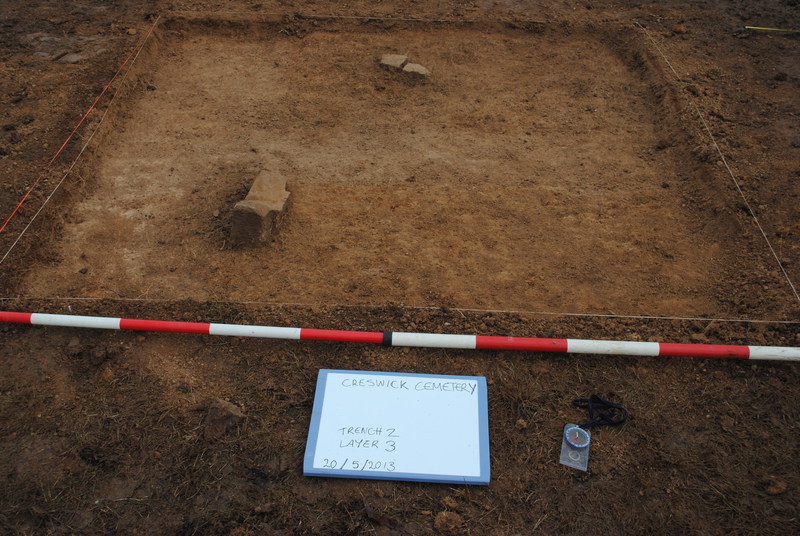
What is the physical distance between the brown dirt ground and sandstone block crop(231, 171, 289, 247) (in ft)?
0.42

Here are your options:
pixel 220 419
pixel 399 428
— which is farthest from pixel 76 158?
pixel 399 428

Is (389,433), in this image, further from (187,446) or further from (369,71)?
(369,71)

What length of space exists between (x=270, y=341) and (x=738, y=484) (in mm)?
2830

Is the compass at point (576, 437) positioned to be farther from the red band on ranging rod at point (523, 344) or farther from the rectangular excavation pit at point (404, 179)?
the rectangular excavation pit at point (404, 179)

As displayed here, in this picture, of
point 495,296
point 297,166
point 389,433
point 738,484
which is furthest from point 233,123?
point 738,484

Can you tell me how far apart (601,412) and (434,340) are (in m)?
1.08

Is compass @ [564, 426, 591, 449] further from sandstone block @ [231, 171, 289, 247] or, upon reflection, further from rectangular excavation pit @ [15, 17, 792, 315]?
sandstone block @ [231, 171, 289, 247]

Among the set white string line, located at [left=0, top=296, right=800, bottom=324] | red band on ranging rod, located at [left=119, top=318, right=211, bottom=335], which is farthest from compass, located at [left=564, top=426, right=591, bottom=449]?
red band on ranging rod, located at [left=119, top=318, right=211, bottom=335]

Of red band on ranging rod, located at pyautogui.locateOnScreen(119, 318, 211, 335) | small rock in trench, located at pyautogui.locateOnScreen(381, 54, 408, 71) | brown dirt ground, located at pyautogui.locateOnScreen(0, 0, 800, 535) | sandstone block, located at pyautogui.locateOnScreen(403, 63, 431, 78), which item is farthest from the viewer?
small rock in trench, located at pyautogui.locateOnScreen(381, 54, 408, 71)

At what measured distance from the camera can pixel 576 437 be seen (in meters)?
3.29

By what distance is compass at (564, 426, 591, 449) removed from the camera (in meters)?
3.25

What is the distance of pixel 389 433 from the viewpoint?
10.9 ft

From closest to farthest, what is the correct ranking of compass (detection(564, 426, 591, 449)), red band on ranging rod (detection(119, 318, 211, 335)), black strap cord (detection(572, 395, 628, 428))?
1. compass (detection(564, 426, 591, 449))
2. black strap cord (detection(572, 395, 628, 428))
3. red band on ranging rod (detection(119, 318, 211, 335))

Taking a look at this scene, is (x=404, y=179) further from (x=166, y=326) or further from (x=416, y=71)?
(x=166, y=326)
